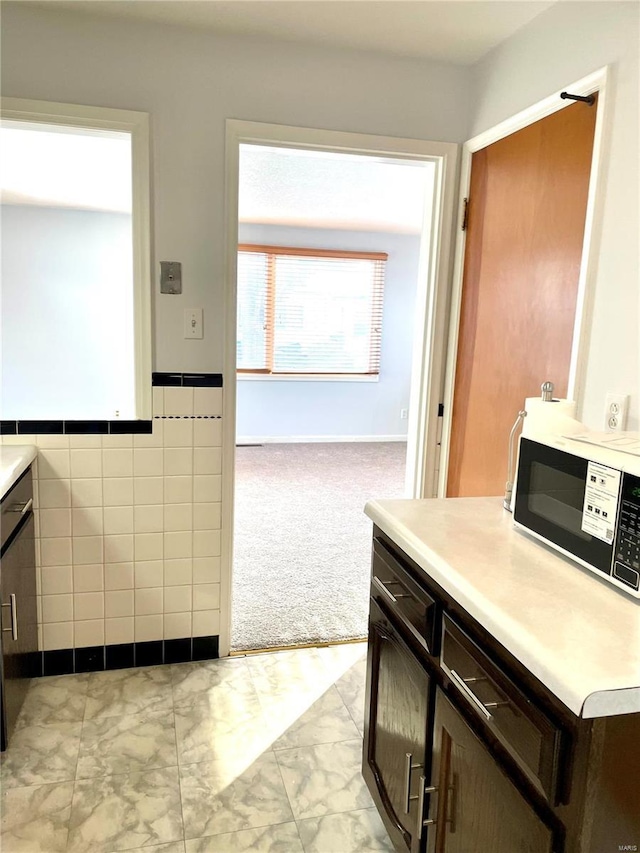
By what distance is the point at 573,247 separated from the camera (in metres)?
1.84

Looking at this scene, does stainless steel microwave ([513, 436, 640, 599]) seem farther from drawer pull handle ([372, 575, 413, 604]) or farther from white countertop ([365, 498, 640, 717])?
drawer pull handle ([372, 575, 413, 604])

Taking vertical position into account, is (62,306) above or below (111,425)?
above

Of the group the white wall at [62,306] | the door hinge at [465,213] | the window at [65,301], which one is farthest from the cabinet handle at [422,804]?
the white wall at [62,306]

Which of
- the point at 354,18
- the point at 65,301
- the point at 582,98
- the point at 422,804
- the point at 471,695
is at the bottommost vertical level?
the point at 422,804

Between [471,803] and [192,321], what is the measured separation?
1.76m

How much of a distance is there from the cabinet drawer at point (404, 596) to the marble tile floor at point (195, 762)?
69 cm

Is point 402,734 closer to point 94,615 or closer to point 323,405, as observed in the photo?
point 94,615

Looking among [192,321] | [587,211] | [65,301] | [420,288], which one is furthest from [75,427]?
[65,301]

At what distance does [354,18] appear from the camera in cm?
205

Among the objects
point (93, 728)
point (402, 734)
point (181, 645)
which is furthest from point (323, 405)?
point (402, 734)

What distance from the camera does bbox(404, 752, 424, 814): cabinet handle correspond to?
1.43m

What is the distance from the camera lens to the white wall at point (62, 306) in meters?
6.10

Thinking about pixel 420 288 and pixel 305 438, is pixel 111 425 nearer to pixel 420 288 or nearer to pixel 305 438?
pixel 420 288

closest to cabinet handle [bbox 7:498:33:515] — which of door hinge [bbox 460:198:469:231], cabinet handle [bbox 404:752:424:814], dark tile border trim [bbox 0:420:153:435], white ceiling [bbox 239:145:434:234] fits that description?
dark tile border trim [bbox 0:420:153:435]
